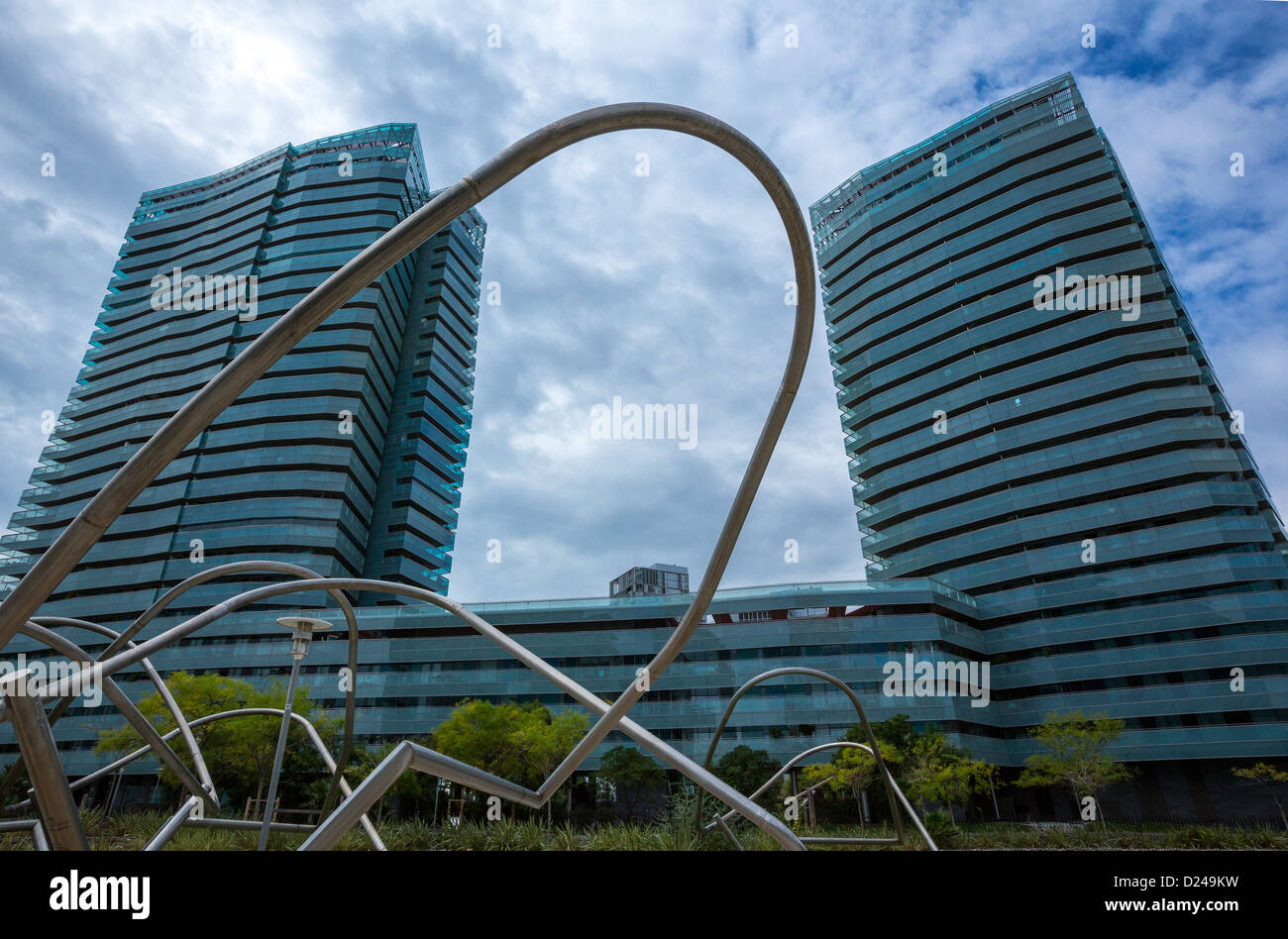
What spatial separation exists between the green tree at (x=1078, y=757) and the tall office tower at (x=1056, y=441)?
20.1ft

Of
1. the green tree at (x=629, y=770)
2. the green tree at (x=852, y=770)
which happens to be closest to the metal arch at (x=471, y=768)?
the green tree at (x=852, y=770)

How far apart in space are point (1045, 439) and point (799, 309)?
8307 cm

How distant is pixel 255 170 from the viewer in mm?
120438

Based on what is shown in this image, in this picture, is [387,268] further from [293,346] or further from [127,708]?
[127,708]

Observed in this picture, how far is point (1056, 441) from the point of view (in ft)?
255

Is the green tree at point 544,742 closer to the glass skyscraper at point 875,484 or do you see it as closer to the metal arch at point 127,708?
the glass skyscraper at point 875,484

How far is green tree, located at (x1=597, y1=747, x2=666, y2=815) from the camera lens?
5394 cm

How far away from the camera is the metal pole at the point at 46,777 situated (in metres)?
4.82

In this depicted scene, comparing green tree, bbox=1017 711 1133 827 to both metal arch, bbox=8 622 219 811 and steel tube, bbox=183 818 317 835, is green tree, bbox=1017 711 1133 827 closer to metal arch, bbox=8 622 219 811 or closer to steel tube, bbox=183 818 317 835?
steel tube, bbox=183 818 317 835

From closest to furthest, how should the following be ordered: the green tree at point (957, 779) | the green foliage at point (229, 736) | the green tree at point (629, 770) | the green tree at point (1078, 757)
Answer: the green foliage at point (229, 736) → the green tree at point (957, 779) → the green tree at point (629, 770) → the green tree at point (1078, 757)

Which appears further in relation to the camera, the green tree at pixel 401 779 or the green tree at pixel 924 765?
the green tree at pixel 924 765

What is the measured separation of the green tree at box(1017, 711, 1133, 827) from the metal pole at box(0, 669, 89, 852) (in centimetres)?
6616

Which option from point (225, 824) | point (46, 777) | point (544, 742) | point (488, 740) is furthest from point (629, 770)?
point (46, 777)
